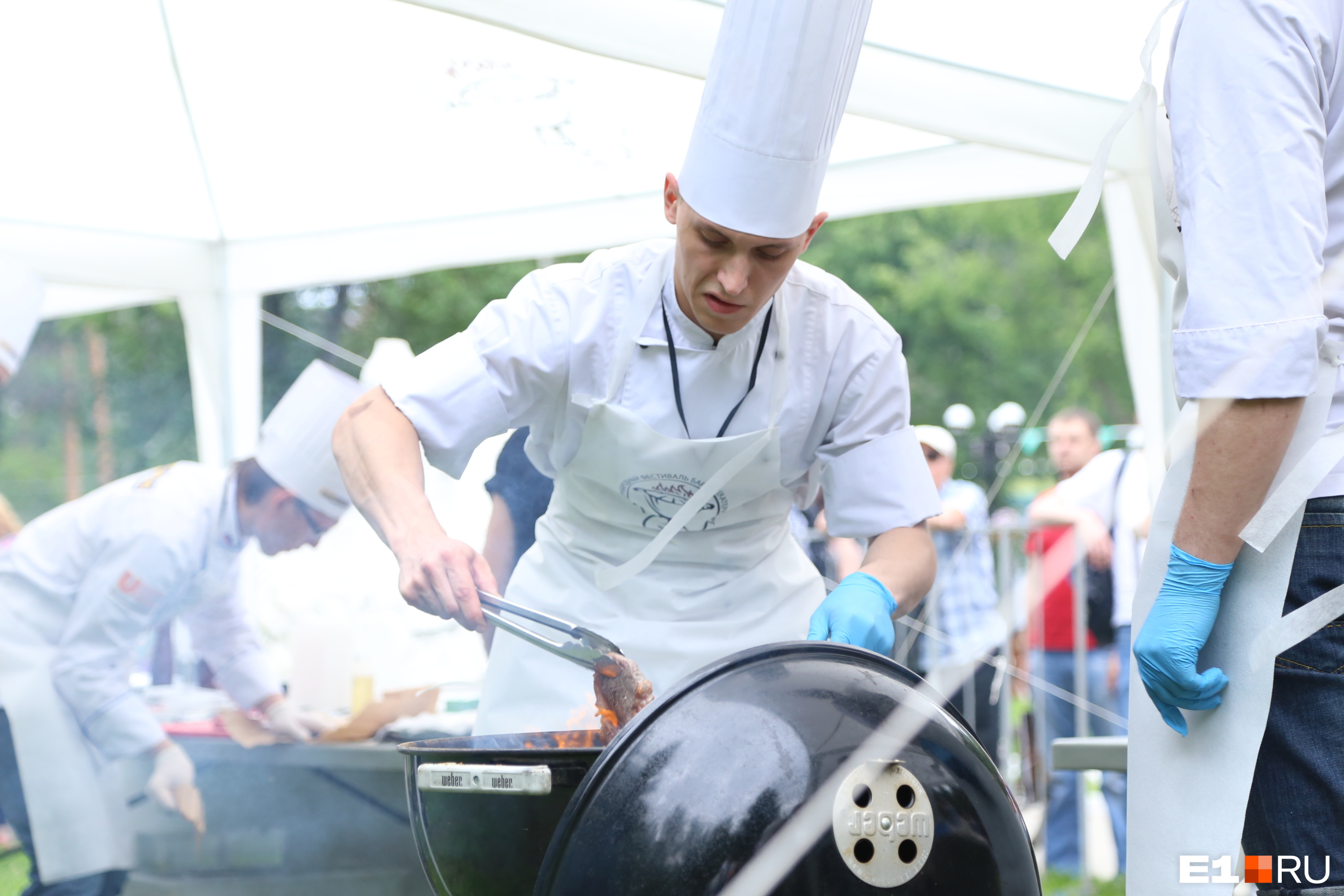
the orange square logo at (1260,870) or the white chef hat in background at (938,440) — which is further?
the white chef hat in background at (938,440)

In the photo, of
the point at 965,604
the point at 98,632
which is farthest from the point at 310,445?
the point at 965,604

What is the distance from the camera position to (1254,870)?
119cm

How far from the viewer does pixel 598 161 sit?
321 centimetres

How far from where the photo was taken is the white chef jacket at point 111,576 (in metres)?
2.99

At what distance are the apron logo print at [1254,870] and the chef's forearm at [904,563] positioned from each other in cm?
55

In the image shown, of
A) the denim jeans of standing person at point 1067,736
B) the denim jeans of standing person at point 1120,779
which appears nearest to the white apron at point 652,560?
the denim jeans of standing person at point 1120,779

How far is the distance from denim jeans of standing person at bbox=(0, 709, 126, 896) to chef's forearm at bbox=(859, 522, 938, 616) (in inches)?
94.1

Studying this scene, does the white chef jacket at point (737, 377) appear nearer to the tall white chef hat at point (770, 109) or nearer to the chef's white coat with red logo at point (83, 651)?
the tall white chef hat at point (770, 109)

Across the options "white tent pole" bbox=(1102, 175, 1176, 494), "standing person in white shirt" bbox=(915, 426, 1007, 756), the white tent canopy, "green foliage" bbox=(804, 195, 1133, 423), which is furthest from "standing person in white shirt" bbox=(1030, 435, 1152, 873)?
"green foliage" bbox=(804, 195, 1133, 423)

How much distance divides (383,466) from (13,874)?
7.81 feet

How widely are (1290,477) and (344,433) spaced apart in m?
1.25

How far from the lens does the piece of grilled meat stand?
143 cm

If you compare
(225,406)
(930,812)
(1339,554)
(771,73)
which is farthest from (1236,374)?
(225,406)

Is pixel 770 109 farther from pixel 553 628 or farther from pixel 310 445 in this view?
pixel 310 445
